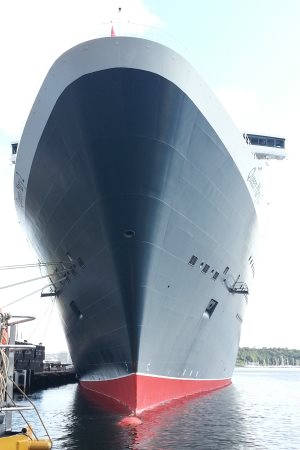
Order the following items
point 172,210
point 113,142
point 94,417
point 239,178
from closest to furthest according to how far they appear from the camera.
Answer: point 113,142 < point 172,210 < point 94,417 < point 239,178

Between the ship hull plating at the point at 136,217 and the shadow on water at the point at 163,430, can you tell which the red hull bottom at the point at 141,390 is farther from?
the shadow on water at the point at 163,430

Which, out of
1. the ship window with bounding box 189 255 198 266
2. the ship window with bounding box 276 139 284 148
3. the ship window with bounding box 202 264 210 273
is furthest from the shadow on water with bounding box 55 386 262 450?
the ship window with bounding box 276 139 284 148

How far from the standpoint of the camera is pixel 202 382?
19.0 m

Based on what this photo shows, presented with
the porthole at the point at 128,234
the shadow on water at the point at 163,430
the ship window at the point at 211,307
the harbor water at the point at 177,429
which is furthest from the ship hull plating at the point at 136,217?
the harbor water at the point at 177,429

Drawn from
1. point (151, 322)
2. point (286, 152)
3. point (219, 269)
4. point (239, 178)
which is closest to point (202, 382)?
point (219, 269)

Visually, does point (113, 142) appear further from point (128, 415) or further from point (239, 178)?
point (128, 415)

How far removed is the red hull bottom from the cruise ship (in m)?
0.04

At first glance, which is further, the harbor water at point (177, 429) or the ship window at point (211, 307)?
the ship window at point (211, 307)

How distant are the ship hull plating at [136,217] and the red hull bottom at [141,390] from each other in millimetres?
42

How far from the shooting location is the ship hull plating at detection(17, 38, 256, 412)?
13.1 m

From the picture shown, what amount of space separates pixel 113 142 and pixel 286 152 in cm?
1759

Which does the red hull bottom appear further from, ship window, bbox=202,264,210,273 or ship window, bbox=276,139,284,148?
ship window, bbox=276,139,284,148

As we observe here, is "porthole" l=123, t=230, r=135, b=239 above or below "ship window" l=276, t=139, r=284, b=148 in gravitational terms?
below

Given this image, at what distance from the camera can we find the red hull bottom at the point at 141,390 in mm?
13719
